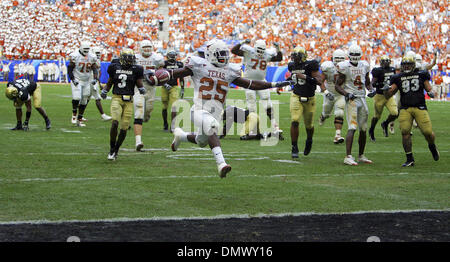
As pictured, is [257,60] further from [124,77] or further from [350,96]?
[124,77]

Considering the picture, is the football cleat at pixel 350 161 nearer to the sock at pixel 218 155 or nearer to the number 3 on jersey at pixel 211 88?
the number 3 on jersey at pixel 211 88

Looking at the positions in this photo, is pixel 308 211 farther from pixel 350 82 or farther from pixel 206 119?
pixel 350 82

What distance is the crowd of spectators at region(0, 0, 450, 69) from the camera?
37.6 meters

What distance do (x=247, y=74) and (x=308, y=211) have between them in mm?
8287

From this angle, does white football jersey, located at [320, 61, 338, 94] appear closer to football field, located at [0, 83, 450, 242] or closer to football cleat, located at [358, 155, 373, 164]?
football field, located at [0, 83, 450, 242]

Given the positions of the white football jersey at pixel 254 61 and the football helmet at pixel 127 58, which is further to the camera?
the white football jersey at pixel 254 61

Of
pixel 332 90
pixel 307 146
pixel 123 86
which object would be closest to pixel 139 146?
pixel 123 86

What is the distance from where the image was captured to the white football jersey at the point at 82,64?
55.5ft

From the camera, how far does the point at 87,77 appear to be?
1720 centimetres

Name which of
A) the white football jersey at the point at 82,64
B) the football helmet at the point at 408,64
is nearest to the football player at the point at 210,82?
the football helmet at the point at 408,64

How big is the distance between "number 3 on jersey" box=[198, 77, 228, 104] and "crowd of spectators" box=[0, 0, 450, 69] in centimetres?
2919

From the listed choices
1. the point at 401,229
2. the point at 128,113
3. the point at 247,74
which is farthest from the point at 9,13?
the point at 401,229

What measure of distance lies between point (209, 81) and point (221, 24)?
1437 inches

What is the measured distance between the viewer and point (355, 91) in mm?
11250
